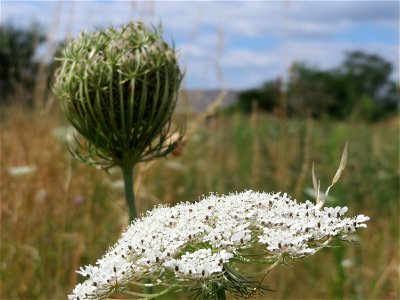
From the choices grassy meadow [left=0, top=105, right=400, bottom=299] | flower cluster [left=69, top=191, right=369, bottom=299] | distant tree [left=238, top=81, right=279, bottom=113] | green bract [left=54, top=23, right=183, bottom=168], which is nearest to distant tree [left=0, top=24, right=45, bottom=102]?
grassy meadow [left=0, top=105, right=400, bottom=299]

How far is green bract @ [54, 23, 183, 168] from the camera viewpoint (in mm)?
2250

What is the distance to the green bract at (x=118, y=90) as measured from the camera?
2250mm

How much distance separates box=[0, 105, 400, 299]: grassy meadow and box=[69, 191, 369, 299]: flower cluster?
126cm

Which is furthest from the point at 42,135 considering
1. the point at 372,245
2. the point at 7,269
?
the point at 372,245

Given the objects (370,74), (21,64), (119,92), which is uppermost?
(119,92)

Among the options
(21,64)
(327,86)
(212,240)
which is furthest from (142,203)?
(327,86)

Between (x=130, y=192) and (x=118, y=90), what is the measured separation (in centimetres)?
35

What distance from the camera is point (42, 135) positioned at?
5938 mm

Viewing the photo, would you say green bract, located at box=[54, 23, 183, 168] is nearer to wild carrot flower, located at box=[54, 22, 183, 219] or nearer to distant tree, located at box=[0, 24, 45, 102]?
wild carrot flower, located at box=[54, 22, 183, 219]

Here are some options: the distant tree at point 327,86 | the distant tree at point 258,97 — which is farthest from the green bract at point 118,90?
the distant tree at point 258,97

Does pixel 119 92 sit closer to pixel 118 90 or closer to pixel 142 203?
pixel 118 90

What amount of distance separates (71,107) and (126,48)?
0.92 feet

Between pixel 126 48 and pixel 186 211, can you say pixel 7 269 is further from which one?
pixel 186 211

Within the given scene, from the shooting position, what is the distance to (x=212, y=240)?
4.76 feet
